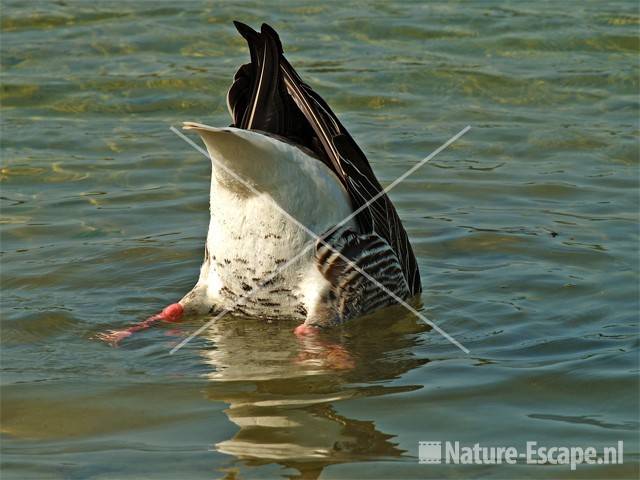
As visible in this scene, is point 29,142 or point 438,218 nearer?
point 438,218

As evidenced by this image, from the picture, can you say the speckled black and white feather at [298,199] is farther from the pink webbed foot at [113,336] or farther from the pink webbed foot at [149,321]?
the pink webbed foot at [113,336]

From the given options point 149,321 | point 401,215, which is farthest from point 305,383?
point 401,215

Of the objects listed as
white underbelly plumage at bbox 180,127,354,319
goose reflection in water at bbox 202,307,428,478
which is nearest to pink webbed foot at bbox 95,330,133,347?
goose reflection in water at bbox 202,307,428,478

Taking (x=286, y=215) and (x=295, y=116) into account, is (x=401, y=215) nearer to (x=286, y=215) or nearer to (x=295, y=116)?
(x=295, y=116)

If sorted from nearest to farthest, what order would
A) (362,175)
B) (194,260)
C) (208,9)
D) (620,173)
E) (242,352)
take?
1. (242,352)
2. (362,175)
3. (194,260)
4. (620,173)
5. (208,9)

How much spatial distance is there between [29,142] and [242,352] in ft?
17.7

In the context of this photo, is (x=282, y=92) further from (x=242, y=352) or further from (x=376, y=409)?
(x=376, y=409)

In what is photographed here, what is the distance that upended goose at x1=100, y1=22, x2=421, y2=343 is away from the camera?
21.7ft

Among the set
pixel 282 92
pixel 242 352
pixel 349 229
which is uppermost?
pixel 282 92

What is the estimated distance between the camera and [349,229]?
23.0 ft

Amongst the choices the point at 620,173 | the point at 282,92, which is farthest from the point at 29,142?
the point at 620,173

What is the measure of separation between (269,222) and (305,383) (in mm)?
1089

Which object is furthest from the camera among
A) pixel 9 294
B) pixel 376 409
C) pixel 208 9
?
pixel 208 9

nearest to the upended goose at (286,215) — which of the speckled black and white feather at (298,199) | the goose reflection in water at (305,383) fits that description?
the speckled black and white feather at (298,199)
